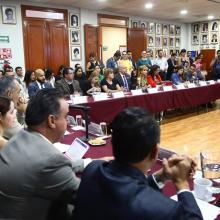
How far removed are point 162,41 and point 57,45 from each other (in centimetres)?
488

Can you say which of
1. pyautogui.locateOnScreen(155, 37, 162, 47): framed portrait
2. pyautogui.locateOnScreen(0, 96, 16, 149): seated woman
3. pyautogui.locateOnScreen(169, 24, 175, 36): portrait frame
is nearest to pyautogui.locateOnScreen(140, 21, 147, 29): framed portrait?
pyautogui.locateOnScreen(155, 37, 162, 47): framed portrait

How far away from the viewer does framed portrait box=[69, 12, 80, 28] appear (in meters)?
8.44

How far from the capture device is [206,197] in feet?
4.58

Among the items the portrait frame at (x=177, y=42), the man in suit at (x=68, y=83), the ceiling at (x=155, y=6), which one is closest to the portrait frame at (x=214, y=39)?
the portrait frame at (x=177, y=42)

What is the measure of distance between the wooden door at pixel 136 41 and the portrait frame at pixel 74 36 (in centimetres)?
213

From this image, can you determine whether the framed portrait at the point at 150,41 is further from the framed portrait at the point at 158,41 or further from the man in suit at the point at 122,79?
the man in suit at the point at 122,79

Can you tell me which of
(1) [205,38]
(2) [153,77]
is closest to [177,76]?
(2) [153,77]

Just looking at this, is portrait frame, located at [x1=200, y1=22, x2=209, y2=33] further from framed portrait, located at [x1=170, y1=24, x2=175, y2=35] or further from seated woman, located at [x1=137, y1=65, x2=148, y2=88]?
seated woman, located at [x1=137, y1=65, x2=148, y2=88]

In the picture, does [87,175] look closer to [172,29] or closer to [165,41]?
[165,41]

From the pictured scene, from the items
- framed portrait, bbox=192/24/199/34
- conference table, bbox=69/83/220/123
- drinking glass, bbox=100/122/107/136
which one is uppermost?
framed portrait, bbox=192/24/199/34

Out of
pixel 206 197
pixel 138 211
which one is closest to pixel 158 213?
pixel 138 211

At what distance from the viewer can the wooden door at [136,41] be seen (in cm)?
1014

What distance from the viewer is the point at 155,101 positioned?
5547 mm

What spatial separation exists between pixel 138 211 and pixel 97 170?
0.21 meters
